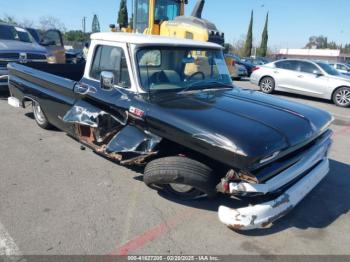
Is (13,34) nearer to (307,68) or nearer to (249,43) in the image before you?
(307,68)

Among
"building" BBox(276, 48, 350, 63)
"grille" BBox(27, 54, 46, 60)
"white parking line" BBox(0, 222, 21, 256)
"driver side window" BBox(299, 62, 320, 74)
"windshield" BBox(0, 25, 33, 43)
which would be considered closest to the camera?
"white parking line" BBox(0, 222, 21, 256)

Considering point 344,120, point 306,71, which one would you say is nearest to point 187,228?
point 344,120

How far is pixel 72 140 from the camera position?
5.76 meters

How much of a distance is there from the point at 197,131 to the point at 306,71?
10.6 m

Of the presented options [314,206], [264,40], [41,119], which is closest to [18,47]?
[41,119]

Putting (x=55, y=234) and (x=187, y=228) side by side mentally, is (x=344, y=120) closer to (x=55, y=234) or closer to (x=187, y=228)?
(x=187, y=228)

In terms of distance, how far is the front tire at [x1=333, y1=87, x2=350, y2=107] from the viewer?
11656mm

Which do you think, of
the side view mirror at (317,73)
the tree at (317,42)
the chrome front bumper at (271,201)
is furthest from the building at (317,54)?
the chrome front bumper at (271,201)

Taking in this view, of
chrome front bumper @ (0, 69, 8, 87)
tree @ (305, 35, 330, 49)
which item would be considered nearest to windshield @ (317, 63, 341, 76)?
chrome front bumper @ (0, 69, 8, 87)

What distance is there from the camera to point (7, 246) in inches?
115

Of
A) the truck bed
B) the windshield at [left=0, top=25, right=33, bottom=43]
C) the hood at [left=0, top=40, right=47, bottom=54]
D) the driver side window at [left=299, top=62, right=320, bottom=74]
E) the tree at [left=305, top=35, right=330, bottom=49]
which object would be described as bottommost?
the truck bed

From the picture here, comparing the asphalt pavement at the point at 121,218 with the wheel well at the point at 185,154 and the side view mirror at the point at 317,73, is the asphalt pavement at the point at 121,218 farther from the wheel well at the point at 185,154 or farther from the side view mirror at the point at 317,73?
the side view mirror at the point at 317,73

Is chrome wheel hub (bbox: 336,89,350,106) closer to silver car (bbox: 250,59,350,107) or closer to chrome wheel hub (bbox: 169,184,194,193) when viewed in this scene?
silver car (bbox: 250,59,350,107)

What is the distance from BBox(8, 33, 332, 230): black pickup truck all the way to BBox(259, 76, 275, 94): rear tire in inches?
350
